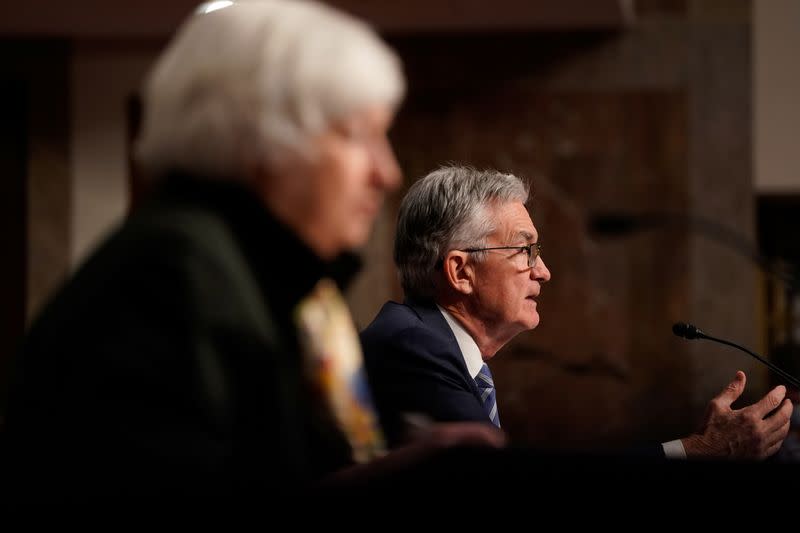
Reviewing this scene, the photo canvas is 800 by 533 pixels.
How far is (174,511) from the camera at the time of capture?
91 centimetres

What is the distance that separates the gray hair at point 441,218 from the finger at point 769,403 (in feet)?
2.26

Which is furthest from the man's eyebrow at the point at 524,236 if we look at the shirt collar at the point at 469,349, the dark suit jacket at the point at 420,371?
the dark suit jacket at the point at 420,371

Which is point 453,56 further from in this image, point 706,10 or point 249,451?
point 249,451

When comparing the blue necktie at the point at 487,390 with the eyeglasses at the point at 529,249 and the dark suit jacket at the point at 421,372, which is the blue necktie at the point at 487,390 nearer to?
the dark suit jacket at the point at 421,372

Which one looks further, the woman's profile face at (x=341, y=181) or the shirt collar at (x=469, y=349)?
the shirt collar at (x=469, y=349)

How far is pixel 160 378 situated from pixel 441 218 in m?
1.54

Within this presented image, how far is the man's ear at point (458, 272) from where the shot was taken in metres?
2.46

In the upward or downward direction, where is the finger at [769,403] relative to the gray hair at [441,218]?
downward

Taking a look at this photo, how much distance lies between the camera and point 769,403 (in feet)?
7.02

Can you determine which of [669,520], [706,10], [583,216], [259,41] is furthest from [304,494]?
[706,10]

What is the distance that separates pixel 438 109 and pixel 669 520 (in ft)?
20.2

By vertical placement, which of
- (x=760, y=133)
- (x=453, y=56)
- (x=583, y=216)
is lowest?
(x=583, y=216)

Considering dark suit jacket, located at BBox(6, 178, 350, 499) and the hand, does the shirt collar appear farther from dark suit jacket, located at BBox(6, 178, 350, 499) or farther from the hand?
dark suit jacket, located at BBox(6, 178, 350, 499)

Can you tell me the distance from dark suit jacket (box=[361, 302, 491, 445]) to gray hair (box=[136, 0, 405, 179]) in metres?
1.00
